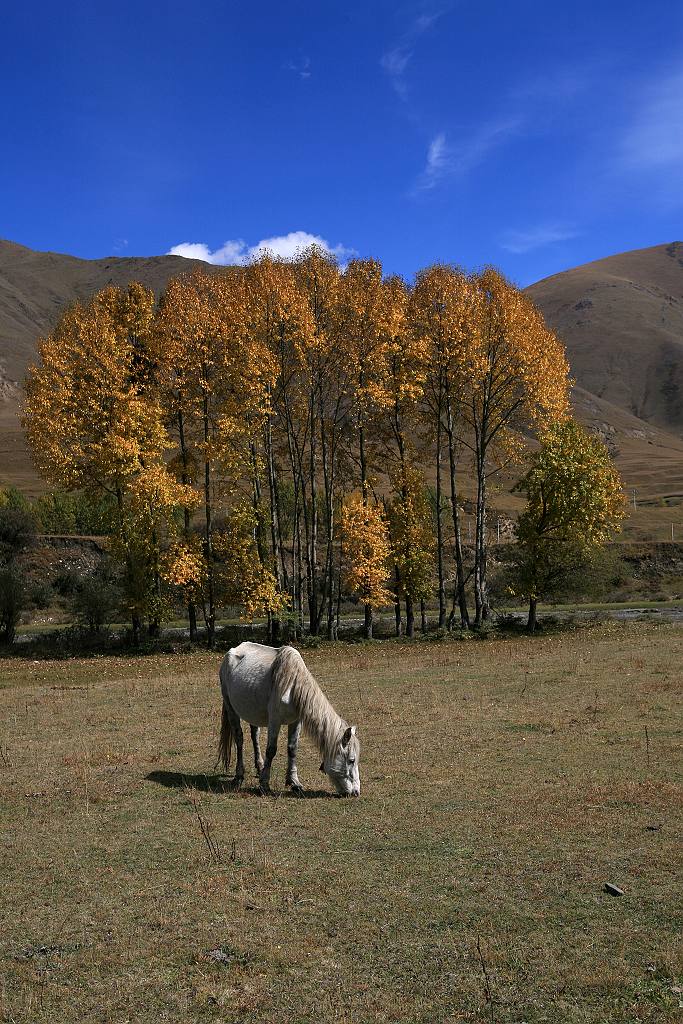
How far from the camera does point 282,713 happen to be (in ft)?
44.5

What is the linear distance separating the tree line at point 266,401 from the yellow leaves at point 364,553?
0.27 feet

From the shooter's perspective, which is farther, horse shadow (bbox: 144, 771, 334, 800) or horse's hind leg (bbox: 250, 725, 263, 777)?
horse's hind leg (bbox: 250, 725, 263, 777)

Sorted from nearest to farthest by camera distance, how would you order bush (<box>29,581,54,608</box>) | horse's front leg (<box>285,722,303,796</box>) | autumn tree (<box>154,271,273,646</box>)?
horse's front leg (<box>285,722,303,796</box>) → autumn tree (<box>154,271,273,646</box>) → bush (<box>29,581,54,608</box>)

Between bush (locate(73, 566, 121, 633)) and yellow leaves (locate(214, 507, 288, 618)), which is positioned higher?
yellow leaves (locate(214, 507, 288, 618))

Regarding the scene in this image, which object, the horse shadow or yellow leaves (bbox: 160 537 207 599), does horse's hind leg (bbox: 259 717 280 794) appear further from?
yellow leaves (bbox: 160 537 207 599)

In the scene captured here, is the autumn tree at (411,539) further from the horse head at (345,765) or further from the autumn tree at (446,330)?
the horse head at (345,765)

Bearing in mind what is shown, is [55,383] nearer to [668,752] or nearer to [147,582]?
[147,582]

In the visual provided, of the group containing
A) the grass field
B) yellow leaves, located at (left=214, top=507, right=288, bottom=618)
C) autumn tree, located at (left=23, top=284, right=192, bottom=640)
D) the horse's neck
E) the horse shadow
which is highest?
autumn tree, located at (left=23, top=284, right=192, bottom=640)

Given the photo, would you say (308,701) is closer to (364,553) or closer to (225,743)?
(225,743)

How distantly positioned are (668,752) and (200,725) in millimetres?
11507

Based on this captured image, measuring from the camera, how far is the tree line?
3662cm

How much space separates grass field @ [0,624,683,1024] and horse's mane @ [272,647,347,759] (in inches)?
44.2

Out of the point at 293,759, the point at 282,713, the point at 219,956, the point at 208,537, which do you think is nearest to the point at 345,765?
the point at 293,759

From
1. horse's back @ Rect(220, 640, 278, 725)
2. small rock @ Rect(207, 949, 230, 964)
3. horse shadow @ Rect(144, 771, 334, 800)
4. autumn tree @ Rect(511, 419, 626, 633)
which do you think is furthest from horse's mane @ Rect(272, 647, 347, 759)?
autumn tree @ Rect(511, 419, 626, 633)
